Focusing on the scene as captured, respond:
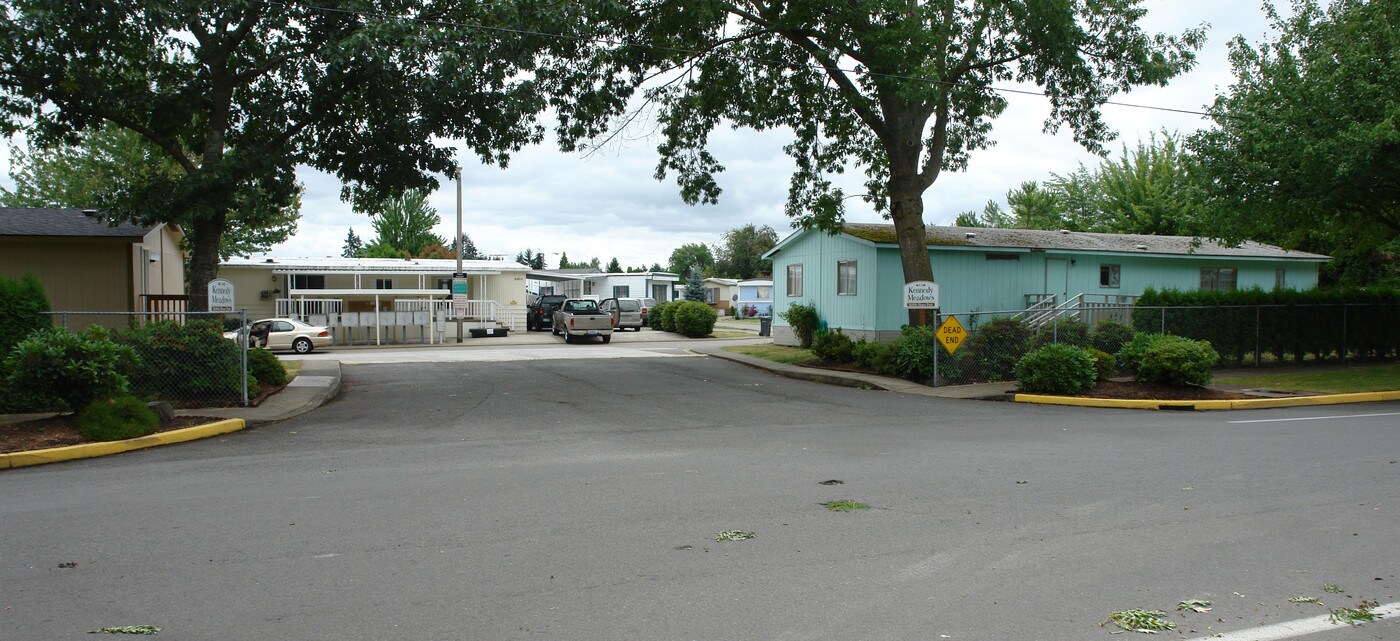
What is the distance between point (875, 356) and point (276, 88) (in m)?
13.3

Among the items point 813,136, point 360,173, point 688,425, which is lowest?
point 688,425

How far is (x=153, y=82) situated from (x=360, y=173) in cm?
433

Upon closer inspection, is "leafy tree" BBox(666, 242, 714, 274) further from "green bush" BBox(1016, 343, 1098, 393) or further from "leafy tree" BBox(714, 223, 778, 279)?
"green bush" BBox(1016, 343, 1098, 393)

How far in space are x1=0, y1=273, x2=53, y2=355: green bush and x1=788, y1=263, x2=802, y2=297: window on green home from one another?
20873mm

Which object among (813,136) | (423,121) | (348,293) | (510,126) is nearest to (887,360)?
(813,136)

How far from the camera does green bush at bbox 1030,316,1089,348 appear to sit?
1841cm

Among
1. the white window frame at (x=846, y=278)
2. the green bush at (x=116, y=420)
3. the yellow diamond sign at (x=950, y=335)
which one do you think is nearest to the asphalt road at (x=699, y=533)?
the green bush at (x=116, y=420)

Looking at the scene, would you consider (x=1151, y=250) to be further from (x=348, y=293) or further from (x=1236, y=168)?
(x=348, y=293)

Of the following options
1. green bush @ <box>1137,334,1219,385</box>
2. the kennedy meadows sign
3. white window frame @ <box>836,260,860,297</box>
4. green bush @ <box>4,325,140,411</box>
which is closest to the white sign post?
green bush @ <box>4,325,140,411</box>

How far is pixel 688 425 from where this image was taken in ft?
41.4

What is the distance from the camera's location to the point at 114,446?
34.5 ft

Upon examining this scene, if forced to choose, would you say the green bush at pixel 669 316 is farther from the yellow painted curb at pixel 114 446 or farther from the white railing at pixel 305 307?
the yellow painted curb at pixel 114 446

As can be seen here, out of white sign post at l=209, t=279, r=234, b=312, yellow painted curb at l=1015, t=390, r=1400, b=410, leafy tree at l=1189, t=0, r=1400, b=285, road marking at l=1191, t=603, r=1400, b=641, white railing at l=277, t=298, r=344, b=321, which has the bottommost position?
yellow painted curb at l=1015, t=390, r=1400, b=410

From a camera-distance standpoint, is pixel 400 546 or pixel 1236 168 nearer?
pixel 400 546
